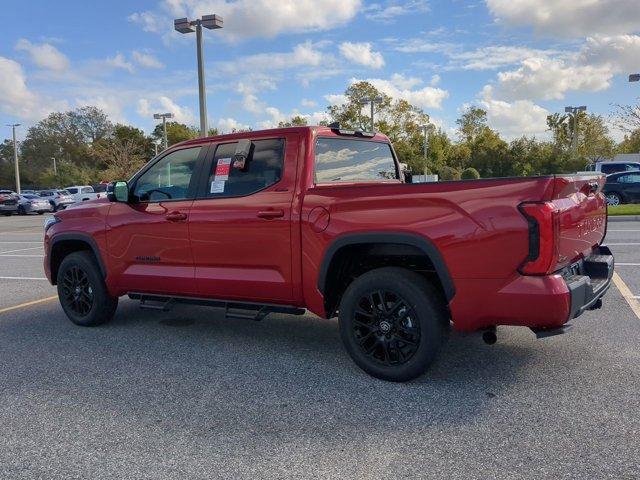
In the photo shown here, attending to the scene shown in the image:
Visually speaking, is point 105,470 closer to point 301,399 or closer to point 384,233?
point 301,399

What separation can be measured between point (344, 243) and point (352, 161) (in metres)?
1.30

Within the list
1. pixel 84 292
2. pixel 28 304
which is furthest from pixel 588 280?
pixel 28 304

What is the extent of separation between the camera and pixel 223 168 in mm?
4887

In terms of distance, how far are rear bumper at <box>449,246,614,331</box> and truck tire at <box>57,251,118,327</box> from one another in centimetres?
368

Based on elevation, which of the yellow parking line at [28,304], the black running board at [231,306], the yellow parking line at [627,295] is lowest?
the yellow parking line at [28,304]

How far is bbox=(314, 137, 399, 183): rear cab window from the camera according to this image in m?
4.68

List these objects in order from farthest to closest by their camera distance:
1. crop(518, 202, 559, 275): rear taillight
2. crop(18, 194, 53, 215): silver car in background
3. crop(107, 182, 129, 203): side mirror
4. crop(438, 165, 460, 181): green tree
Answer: crop(438, 165, 460, 181): green tree → crop(18, 194, 53, 215): silver car in background → crop(107, 182, 129, 203): side mirror → crop(518, 202, 559, 275): rear taillight

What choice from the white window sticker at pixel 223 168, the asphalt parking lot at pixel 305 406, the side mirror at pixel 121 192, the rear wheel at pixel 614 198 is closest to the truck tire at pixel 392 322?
the asphalt parking lot at pixel 305 406

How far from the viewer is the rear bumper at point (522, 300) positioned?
338 centimetres

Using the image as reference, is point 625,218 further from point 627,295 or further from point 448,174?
point 448,174

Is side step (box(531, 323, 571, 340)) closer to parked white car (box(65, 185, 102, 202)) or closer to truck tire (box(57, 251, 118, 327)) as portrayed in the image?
truck tire (box(57, 251, 118, 327))

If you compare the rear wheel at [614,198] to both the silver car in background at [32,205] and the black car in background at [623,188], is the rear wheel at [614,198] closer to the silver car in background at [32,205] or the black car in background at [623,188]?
the black car in background at [623,188]

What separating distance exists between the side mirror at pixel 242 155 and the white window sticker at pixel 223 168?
0.31 ft

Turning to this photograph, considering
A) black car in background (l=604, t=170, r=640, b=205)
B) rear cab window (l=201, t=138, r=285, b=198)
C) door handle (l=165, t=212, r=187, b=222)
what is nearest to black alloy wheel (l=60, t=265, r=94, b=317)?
door handle (l=165, t=212, r=187, b=222)
